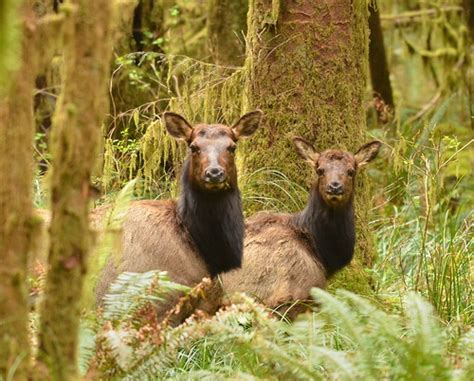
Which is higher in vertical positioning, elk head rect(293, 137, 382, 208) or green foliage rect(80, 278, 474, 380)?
elk head rect(293, 137, 382, 208)

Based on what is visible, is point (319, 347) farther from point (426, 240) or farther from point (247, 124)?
point (426, 240)

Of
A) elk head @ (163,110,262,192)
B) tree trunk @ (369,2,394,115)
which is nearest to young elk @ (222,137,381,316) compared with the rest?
elk head @ (163,110,262,192)

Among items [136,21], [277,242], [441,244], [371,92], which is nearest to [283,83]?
[277,242]

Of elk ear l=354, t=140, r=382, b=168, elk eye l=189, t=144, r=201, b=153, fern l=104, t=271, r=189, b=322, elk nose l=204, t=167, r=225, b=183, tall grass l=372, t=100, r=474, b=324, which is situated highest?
elk eye l=189, t=144, r=201, b=153

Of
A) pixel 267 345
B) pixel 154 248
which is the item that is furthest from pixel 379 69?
pixel 267 345

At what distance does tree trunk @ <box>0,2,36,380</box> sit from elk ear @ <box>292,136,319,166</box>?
4.82 m

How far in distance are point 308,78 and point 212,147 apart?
1.52 metres

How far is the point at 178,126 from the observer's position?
931 centimetres

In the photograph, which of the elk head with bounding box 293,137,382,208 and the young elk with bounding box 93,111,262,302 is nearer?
the young elk with bounding box 93,111,262,302

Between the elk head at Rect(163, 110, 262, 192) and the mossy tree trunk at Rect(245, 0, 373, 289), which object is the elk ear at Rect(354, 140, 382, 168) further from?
the elk head at Rect(163, 110, 262, 192)

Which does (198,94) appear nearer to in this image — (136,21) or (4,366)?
(136,21)

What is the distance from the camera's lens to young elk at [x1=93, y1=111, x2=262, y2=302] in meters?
8.55

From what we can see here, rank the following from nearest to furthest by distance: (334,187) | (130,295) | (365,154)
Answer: (130,295), (334,187), (365,154)

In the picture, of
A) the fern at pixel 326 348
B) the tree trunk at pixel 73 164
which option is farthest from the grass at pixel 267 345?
the tree trunk at pixel 73 164
